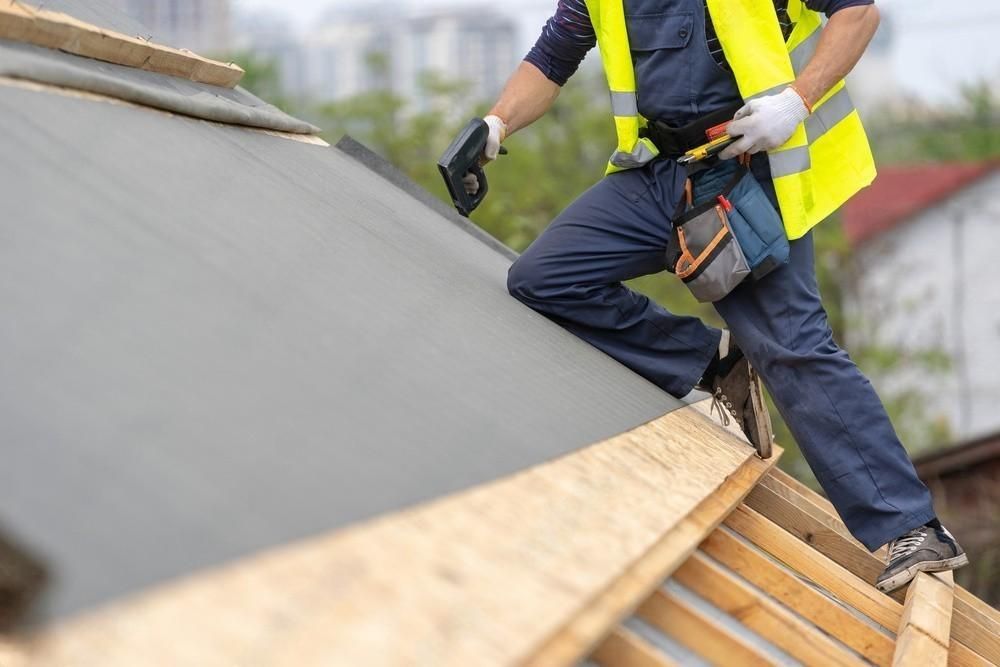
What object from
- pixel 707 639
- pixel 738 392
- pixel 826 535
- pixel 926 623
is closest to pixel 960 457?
pixel 738 392

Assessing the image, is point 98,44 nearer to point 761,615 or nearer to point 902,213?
point 761,615

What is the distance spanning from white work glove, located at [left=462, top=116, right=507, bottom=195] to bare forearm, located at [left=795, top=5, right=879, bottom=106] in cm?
107

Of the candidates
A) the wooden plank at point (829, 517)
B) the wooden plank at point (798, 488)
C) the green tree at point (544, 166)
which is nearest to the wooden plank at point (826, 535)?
the wooden plank at point (829, 517)

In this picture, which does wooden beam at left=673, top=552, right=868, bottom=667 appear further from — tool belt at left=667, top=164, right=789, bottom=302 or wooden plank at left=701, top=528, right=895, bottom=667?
tool belt at left=667, top=164, right=789, bottom=302

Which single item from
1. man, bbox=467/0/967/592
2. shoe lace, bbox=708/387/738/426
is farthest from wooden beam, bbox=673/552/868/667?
A: shoe lace, bbox=708/387/738/426

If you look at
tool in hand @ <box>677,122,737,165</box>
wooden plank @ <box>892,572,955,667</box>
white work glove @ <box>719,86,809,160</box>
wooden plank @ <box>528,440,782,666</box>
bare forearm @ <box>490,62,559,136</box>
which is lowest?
wooden plank @ <box>892,572,955,667</box>

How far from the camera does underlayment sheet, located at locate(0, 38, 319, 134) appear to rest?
2316mm

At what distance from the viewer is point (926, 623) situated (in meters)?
2.62

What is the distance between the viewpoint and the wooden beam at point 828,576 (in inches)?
113

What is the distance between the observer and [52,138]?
2.01 metres

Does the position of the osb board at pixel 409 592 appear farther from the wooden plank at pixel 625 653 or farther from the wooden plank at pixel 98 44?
the wooden plank at pixel 98 44

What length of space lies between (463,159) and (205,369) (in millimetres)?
2327

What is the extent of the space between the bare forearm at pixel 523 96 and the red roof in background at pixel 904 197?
2051 centimetres

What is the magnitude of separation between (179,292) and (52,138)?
432 millimetres
